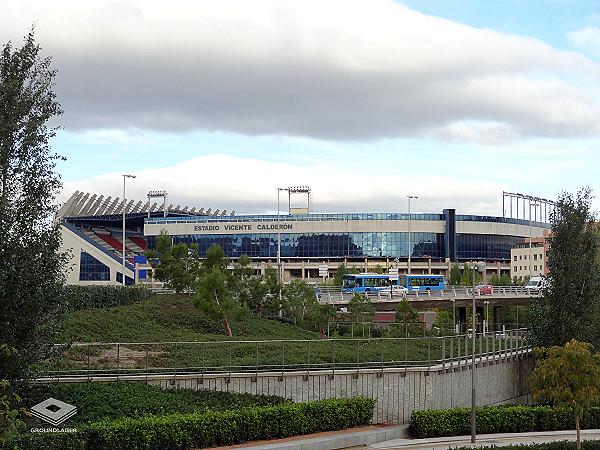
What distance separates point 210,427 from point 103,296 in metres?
30.5

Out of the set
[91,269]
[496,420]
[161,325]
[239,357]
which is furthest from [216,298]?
[91,269]

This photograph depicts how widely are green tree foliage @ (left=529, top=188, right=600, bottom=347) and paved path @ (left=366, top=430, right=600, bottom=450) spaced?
836 cm

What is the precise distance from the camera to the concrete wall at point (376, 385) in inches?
1273

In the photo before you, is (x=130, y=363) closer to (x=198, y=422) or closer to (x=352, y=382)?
(x=198, y=422)

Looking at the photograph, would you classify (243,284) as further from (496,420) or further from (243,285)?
(496,420)

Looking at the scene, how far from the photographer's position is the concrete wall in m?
32.3

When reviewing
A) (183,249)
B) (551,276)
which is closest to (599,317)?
(551,276)

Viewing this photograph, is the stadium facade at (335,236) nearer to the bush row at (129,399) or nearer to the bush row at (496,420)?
the bush row at (496,420)

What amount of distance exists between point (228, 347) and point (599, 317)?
904 inches

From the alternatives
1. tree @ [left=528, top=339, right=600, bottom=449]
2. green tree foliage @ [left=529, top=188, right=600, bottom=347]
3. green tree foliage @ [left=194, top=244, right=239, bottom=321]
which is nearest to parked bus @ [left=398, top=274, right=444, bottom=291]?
green tree foliage @ [left=194, top=244, right=239, bottom=321]

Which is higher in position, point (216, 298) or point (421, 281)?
point (421, 281)

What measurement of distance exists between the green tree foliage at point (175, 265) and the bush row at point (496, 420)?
2960 cm

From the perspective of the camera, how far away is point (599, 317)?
45062 mm

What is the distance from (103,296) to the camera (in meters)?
55.6
